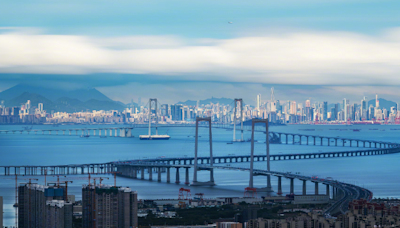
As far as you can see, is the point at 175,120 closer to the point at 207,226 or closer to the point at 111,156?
the point at 111,156

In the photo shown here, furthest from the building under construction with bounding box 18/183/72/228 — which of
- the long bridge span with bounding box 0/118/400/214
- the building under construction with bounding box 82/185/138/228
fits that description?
the long bridge span with bounding box 0/118/400/214

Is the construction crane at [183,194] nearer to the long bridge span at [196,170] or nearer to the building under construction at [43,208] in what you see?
the long bridge span at [196,170]

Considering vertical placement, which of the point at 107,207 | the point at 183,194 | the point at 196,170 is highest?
the point at 107,207

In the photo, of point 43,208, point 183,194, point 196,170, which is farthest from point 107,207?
point 196,170

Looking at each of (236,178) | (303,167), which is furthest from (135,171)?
(303,167)

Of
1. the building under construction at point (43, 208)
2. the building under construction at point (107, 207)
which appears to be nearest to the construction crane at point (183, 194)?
the building under construction at point (43, 208)

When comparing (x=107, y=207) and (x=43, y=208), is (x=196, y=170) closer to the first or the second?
(x=43, y=208)
